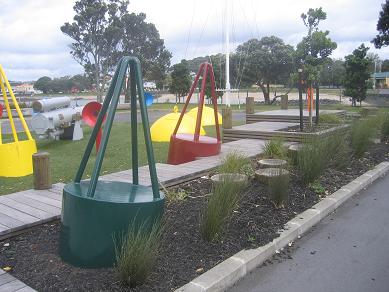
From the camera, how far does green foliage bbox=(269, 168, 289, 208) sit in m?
5.34

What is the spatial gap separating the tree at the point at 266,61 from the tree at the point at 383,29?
28.3ft

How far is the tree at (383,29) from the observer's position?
88.3ft

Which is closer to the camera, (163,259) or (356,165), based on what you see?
(163,259)

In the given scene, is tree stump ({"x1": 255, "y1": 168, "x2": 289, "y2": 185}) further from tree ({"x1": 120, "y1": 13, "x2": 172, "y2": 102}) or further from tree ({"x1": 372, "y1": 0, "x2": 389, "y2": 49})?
tree ({"x1": 120, "y1": 13, "x2": 172, "y2": 102})

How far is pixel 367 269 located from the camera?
155 inches

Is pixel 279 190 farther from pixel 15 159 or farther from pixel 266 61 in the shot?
pixel 266 61

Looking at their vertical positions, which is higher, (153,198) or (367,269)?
(153,198)

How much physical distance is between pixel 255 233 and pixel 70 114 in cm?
1048

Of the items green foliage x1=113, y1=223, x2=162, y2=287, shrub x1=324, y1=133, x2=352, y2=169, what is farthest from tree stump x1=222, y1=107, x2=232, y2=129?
green foliage x1=113, y1=223, x2=162, y2=287

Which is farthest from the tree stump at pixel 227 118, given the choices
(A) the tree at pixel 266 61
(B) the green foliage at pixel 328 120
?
(A) the tree at pixel 266 61

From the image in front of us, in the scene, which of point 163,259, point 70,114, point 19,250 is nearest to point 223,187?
point 163,259

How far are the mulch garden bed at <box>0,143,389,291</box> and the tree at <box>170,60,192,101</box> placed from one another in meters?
35.9

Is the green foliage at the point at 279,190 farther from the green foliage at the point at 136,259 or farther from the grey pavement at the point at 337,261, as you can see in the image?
the green foliage at the point at 136,259

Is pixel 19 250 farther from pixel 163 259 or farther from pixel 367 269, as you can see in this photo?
pixel 367 269
